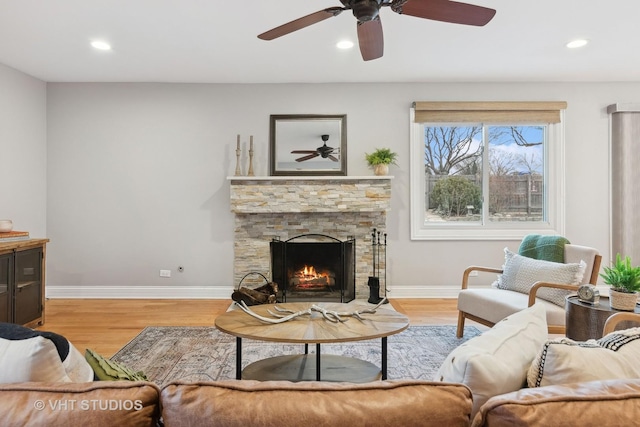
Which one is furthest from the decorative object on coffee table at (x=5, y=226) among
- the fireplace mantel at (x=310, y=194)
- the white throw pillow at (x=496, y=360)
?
the white throw pillow at (x=496, y=360)

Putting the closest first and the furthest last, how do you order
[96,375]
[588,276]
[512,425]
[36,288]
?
[512,425]
[96,375]
[588,276]
[36,288]

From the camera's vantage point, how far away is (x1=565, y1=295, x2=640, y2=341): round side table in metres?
2.22

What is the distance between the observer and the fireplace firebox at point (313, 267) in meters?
4.55

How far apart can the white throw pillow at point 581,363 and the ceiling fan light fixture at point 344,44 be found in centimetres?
309

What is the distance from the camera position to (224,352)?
9.73ft

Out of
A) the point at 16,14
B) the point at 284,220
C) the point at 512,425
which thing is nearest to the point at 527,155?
the point at 284,220

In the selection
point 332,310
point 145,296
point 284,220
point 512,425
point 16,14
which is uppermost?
point 16,14

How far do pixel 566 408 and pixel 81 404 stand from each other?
0.94 metres

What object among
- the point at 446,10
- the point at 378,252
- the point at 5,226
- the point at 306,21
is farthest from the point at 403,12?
the point at 5,226

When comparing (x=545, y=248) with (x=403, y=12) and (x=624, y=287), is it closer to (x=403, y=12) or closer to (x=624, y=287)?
(x=624, y=287)

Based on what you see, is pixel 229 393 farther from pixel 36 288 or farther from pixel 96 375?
pixel 36 288

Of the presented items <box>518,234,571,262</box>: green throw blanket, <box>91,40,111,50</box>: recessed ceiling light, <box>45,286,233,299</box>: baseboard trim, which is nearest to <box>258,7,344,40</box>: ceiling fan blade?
<box>91,40,111,50</box>: recessed ceiling light

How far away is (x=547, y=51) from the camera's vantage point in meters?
3.69

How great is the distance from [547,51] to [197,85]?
3711mm
